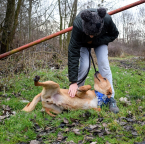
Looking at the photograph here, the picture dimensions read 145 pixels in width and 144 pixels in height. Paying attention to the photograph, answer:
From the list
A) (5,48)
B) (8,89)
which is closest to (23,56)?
(5,48)

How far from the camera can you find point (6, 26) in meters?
4.95

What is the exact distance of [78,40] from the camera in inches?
111

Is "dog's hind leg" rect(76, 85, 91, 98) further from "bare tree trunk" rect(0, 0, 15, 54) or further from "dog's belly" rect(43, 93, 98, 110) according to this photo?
"bare tree trunk" rect(0, 0, 15, 54)

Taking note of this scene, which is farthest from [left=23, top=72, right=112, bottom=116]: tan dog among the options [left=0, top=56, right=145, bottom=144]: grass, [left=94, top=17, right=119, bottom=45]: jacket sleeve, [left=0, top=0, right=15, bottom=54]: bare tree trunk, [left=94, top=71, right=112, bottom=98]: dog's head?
[left=0, top=0, right=15, bottom=54]: bare tree trunk

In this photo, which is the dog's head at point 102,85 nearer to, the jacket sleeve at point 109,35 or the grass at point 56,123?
the grass at point 56,123

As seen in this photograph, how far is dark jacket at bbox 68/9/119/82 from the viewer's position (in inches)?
107

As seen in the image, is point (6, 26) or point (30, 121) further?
point (6, 26)

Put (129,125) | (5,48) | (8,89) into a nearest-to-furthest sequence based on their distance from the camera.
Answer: (129,125), (8,89), (5,48)

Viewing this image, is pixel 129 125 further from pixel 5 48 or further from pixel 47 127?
pixel 5 48

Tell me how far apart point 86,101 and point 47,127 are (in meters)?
0.83

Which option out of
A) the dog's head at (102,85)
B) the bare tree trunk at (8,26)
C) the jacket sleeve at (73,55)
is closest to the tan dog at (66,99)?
the dog's head at (102,85)

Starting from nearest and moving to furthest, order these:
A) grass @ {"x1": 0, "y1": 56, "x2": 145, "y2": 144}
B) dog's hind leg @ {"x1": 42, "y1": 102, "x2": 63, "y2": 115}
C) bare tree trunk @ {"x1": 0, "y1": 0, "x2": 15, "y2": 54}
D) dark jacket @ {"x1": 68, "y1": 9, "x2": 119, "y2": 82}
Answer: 1. grass @ {"x1": 0, "y1": 56, "x2": 145, "y2": 144}
2. dark jacket @ {"x1": 68, "y1": 9, "x2": 119, "y2": 82}
3. dog's hind leg @ {"x1": 42, "y1": 102, "x2": 63, "y2": 115}
4. bare tree trunk @ {"x1": 0, "y1": 0, "x2": 15, "y2": 54}

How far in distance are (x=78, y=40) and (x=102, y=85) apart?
3.00 ft

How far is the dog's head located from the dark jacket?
0.42 m
